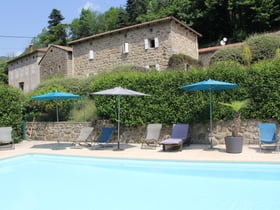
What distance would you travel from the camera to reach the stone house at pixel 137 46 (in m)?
25.5

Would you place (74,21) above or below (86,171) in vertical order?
above

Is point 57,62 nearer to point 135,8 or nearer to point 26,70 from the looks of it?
point 26,70

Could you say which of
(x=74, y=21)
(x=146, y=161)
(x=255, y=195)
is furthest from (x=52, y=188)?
(x=74, y=21)

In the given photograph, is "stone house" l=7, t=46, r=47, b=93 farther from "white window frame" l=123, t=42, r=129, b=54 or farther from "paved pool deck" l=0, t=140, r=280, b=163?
"paved pool deck" l=0, t=140, r=280, b=163

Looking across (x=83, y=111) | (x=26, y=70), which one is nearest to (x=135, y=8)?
(x=26, y=70)

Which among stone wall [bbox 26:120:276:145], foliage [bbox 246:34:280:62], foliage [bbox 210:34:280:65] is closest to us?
stone wall [bbox 26:120:276:145]

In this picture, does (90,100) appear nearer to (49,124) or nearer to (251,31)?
(49,124)

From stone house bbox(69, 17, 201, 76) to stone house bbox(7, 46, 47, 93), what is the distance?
663 inches

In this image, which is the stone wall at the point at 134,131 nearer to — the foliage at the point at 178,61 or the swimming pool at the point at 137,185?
the swimming pool at the point at 137,185

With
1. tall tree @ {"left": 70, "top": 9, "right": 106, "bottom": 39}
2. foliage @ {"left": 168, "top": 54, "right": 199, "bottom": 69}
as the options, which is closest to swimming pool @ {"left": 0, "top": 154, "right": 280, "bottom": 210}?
foliage @ {"left": 168, "top": 54, "right": 199, "bottom": 69}

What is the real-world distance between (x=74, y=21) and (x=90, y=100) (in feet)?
187

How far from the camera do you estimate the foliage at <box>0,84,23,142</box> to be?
47.4 feet

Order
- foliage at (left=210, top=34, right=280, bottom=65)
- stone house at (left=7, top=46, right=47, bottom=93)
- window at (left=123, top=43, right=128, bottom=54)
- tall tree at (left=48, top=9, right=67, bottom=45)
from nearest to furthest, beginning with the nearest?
foliage at (left=210, top=34, right=280, bottom=65) → window at (left=123, top=43, right=128, bottom=54) → stone house at (left=7, top=46, right=47, bottom=93) → tall tree at (left=48, top=9, right=67, bottom=45)

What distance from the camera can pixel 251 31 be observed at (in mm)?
38938
